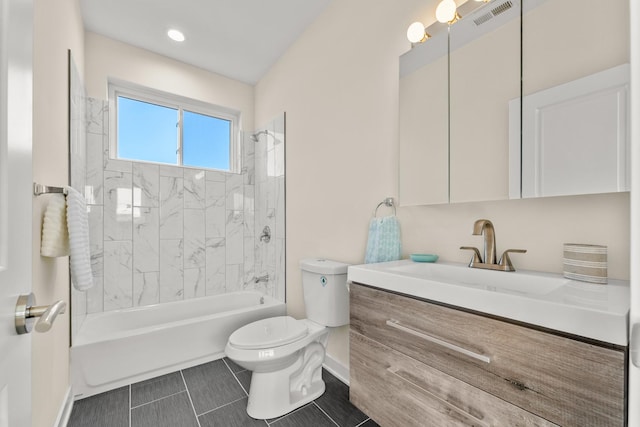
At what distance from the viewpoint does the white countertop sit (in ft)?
2.10

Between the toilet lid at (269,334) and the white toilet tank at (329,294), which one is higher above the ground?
the white toilet tank at (329,294)

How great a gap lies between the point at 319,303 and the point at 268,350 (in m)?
0.42

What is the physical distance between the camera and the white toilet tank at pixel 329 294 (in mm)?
1754

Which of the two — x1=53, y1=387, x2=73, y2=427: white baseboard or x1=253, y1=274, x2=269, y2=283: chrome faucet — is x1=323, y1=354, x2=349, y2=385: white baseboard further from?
x1=53, y1=387, x2=73, y2=427: white baseboard

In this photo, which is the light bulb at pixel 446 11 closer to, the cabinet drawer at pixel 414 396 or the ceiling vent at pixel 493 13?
the ceiling vent at pixel 493 13

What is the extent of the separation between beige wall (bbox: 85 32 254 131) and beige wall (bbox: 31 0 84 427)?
0.62 meters

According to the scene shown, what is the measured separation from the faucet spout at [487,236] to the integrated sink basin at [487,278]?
0.24ft

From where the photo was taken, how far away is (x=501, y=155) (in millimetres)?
1178

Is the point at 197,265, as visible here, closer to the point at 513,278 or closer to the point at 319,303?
the point at 319,303

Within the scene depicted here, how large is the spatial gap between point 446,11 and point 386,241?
114cm

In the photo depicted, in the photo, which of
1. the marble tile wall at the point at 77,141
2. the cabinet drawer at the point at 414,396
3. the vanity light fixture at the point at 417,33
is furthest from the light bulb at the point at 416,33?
the marble tile wall at the point at 77,141

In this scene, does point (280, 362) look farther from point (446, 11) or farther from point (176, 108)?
point (176, 108)

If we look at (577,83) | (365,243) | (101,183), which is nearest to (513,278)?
(577,83)

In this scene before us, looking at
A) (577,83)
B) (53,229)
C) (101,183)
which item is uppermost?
(577,83)
